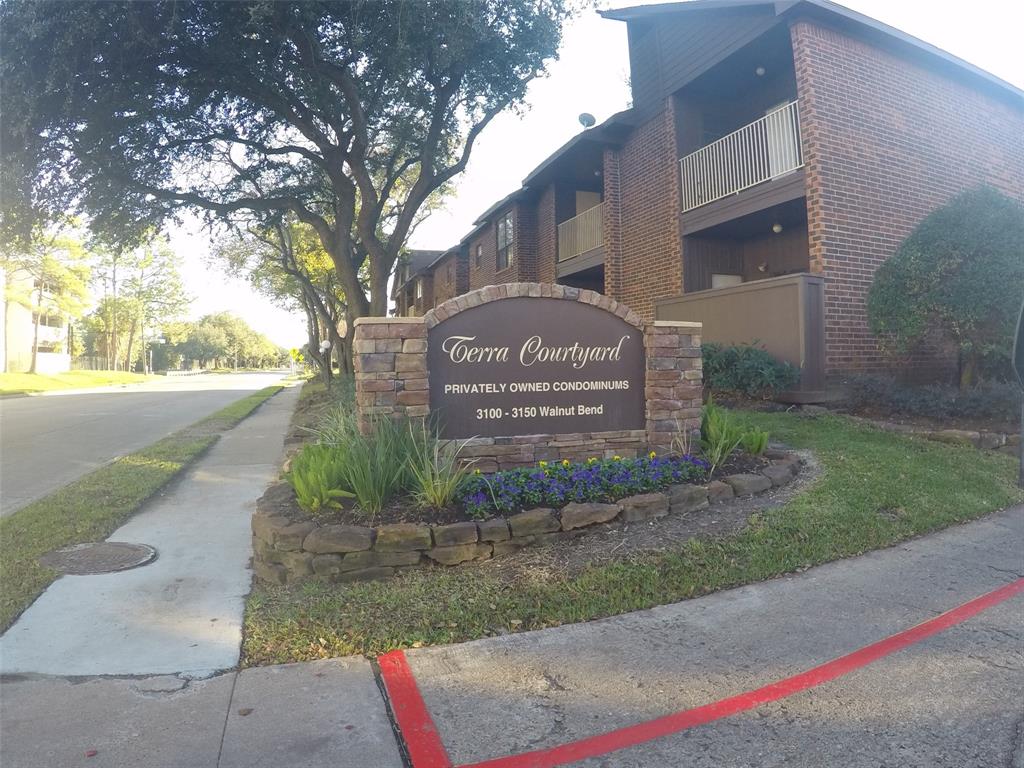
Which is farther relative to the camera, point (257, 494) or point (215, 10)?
point (215, 10)

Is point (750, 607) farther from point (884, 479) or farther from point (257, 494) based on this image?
point (257, 494)

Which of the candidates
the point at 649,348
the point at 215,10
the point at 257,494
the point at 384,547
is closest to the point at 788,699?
the point at 384,547

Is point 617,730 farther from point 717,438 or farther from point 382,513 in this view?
point 717,438

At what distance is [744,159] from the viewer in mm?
12016

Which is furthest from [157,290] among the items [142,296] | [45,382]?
[45,382]

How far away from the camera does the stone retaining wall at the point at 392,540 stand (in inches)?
174

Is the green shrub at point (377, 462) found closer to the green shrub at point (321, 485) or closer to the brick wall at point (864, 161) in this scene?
the green shrub at point (321, 485)

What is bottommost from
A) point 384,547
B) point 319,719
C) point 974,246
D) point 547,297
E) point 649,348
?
point 319,719

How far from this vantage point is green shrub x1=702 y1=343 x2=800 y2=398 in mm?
9539

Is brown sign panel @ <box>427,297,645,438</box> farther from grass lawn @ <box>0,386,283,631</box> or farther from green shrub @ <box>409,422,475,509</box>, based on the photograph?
grass lawn @ <box>0,386,283,631</box>

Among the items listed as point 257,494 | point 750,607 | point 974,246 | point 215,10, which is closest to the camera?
point 750,607

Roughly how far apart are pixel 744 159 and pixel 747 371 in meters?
4.45

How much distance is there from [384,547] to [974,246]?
7.98m

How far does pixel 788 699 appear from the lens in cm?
298
